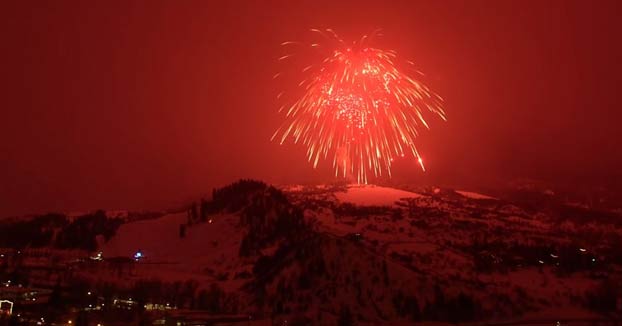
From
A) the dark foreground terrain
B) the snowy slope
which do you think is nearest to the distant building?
the dark foreground terrain

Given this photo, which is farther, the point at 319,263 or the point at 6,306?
the point at 319,263

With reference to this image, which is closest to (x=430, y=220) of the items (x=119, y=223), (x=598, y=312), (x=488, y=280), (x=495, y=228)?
(x=495, y=228)

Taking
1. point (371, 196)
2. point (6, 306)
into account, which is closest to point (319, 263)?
point (6, 306)

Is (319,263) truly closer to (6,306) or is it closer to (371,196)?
(6,306)

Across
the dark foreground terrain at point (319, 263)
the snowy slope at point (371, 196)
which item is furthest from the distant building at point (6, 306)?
the snowy slope at point (371, 196)

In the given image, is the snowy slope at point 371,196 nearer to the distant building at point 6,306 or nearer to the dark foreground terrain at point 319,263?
the dark foreground terrain at point 319,263

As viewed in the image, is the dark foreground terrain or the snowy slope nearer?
the dark foreground terrain

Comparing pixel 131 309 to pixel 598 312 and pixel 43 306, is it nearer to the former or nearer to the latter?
pixel 43 306

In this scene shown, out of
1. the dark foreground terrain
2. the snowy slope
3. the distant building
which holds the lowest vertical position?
the distant building

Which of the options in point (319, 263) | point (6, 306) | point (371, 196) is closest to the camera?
point (6, 306)

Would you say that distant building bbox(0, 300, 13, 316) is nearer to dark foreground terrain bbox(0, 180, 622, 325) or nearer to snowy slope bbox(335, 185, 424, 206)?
dark foreground terrain bbox(0, 180, 622, 325)

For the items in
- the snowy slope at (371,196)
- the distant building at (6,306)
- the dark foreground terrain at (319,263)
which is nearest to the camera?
the distant building at (6,306)
